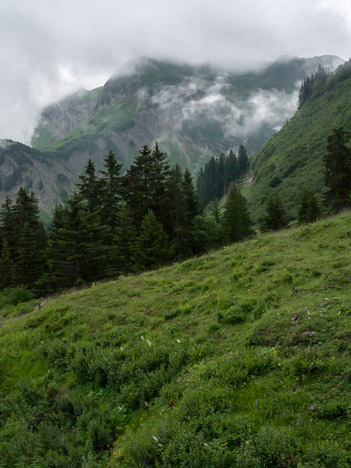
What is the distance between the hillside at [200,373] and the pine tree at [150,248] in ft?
48.3

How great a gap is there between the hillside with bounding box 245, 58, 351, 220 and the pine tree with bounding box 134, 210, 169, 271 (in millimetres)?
49937

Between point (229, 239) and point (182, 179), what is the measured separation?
14.7 metres

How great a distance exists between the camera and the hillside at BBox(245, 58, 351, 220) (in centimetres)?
8994

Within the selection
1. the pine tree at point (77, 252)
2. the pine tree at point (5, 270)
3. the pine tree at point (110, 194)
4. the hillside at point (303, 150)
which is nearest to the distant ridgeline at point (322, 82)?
the hillside at point (303, 150)

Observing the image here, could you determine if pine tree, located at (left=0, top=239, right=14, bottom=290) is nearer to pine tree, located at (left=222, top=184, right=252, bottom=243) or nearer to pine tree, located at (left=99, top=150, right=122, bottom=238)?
pine tree, located at (left=99, top=150, right=122, bottom=238)

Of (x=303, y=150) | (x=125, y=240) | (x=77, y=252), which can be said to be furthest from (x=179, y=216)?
(x=303, y=150)

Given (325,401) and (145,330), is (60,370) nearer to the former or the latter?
(145,330)

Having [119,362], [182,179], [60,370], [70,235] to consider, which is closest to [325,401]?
[119,362]

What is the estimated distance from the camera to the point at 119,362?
411 inches

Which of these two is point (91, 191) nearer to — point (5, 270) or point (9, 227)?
point (5, 270)

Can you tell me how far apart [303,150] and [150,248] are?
310 ft

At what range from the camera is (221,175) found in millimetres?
154500

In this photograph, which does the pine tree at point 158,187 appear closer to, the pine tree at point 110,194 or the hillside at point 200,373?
the pine tree at point 110,194

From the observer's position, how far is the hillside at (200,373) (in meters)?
5.87
